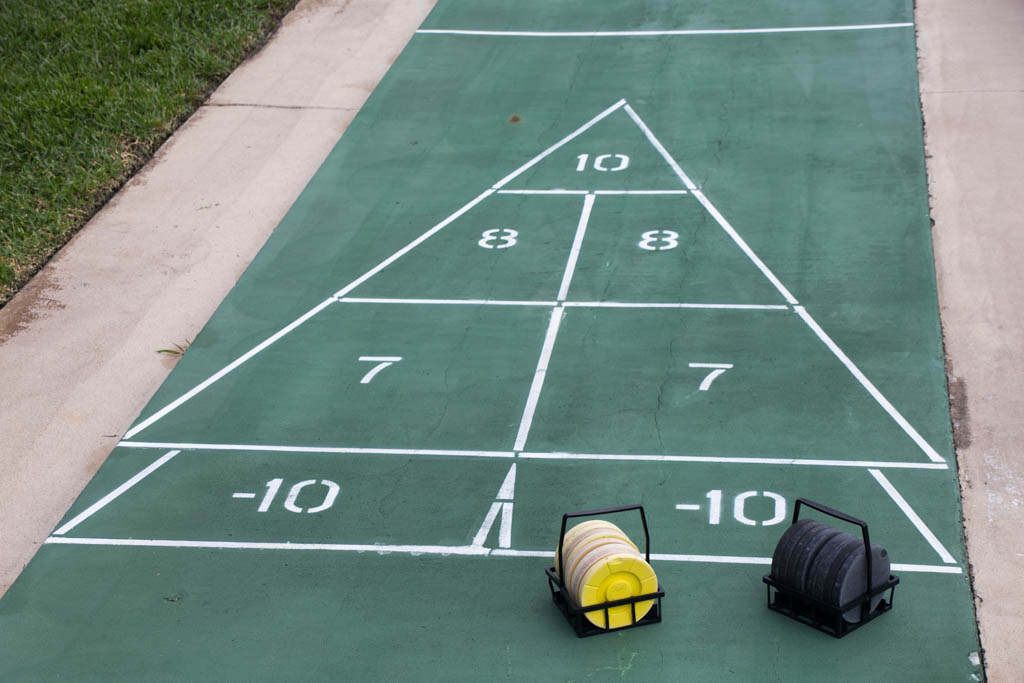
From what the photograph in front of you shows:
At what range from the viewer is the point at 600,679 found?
6.76 m

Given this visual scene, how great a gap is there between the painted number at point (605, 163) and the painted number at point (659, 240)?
5.01ft

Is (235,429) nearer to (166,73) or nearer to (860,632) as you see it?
(860,632)

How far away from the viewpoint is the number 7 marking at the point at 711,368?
30.9 feet

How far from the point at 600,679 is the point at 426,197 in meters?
7.14

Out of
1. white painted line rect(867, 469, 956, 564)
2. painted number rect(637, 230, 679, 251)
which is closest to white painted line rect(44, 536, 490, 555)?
white painted line rect(867, 469, 956, 564)

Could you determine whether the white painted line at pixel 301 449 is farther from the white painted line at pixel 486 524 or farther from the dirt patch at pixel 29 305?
the dirt patch at pixel 29 305

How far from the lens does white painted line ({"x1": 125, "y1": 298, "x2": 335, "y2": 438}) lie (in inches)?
375

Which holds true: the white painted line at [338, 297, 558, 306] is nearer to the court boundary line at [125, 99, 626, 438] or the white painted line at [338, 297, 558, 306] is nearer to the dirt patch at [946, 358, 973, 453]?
the court boundary line at [125, 99, 626, 438]

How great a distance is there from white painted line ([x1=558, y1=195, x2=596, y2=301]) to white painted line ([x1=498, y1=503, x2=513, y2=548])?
9.98 feet

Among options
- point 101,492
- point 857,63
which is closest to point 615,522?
point 101,492

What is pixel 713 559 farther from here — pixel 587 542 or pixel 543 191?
pixel 543 191

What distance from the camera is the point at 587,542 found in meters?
6.89

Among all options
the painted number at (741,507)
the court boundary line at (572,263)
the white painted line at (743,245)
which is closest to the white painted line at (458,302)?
the court boundary line at (572,263)

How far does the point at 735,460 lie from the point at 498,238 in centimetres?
427
